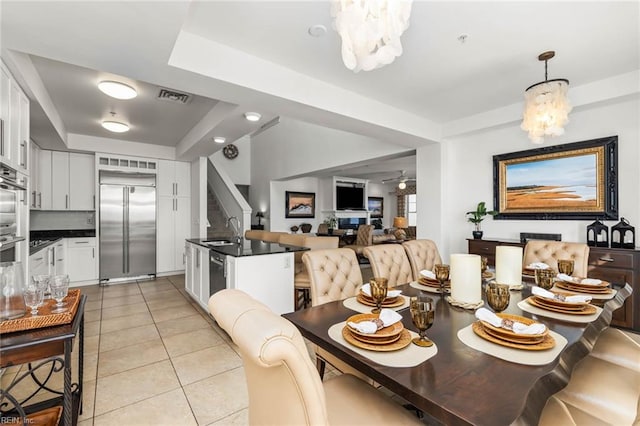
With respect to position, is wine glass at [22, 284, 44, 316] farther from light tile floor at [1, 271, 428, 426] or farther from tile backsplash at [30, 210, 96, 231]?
tile backsplash at [30, 210, 96, 231]

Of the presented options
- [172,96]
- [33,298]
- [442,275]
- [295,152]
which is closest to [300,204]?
[295,152]

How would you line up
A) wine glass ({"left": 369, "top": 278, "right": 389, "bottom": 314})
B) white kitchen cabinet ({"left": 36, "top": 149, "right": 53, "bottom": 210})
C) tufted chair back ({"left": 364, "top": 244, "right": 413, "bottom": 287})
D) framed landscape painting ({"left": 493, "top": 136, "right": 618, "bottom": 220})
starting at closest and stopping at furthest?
wine glass ({"left": 369, "top": 278, "right": 389, "bottom": 314}), tufted chair back ({"left": 364, "top": 244, "right": 413, "bottom": 287}), framed landscape painting ({"left": 493, "top": 136, "right": 618, "bottom": 220}), white kitchen cabinet ({"left": 36, "top": 149, "right": 53, "bottom": 210})

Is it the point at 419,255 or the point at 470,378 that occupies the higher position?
the point at 419,255

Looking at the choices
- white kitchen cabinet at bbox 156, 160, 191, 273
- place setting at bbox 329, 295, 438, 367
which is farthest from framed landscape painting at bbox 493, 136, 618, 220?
white kitchen cabinet at bbox 156, 160, 191, 273

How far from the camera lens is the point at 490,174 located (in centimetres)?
425

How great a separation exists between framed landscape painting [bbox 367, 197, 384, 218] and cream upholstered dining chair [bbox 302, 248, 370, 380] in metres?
9.45

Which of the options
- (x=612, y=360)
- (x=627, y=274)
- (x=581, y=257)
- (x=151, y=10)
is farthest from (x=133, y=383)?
(x=627, y=274)

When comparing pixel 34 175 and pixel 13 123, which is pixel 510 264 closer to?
pixel 13 123

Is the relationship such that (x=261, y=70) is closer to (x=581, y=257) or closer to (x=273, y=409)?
(x=273, y=409)

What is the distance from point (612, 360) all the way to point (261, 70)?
308 cm

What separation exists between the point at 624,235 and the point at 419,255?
2.20 metres

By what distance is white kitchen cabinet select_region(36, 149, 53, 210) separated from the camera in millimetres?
4875

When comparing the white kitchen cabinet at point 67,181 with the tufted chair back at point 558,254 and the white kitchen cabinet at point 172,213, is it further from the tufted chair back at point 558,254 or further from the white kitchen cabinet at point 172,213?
the tufted chair back at point 558,254

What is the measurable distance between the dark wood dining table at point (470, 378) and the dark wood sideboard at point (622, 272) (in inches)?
88.0
